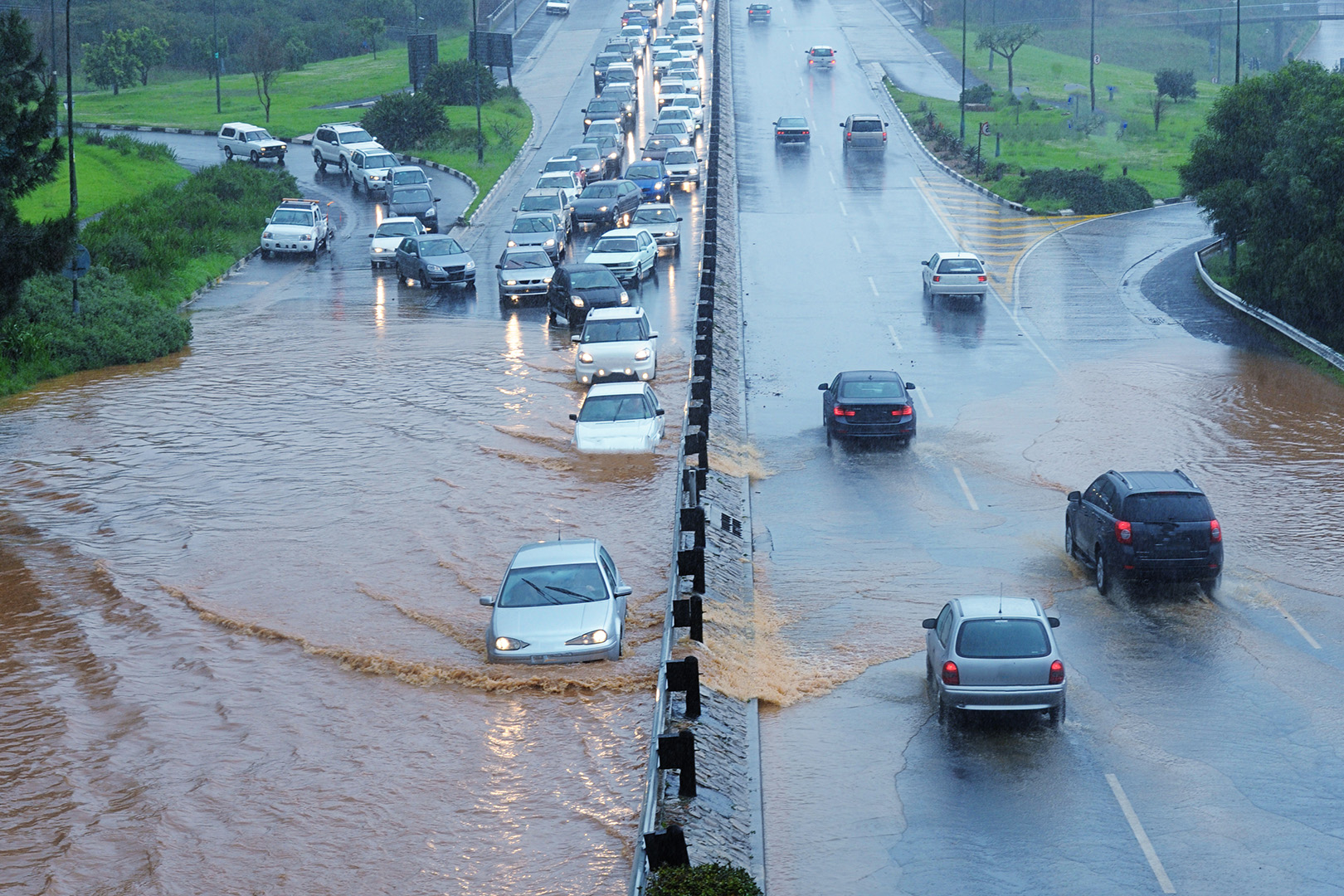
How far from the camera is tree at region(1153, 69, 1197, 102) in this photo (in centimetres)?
8931

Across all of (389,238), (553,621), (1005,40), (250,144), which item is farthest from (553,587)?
(1005,40)

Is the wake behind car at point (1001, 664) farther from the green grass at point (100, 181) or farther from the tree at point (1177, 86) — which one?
the tree at point (1177, 86)

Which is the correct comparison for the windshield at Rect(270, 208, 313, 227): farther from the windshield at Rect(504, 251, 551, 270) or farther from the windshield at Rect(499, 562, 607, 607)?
the windshield at Rect(499, 562, 607, 607)

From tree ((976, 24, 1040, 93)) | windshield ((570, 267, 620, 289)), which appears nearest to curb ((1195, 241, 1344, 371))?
windshield ((570, 267, 620, 289))

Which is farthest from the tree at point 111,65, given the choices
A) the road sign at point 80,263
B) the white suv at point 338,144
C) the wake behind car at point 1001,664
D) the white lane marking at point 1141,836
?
the white lane marking at point 1141,836

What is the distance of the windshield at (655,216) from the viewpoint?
4512 cm

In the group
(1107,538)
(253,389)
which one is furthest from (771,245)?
(1107,538)

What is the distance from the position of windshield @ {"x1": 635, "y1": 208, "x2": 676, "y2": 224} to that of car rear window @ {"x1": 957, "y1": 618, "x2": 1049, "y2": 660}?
102 feet

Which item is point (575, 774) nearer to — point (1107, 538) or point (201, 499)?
point (1107, 538)

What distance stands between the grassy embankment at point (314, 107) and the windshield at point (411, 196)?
5.89 meters

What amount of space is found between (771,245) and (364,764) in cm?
3326

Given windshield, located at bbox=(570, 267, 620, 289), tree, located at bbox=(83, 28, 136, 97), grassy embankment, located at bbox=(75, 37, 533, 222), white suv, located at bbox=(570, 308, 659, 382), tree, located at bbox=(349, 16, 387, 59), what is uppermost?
tree, located at bbox=(349, 16, 387, 59)

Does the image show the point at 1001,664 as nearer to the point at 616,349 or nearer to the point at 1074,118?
the point at 616,349

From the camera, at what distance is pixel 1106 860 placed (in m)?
12.5
